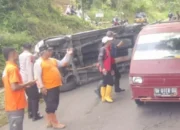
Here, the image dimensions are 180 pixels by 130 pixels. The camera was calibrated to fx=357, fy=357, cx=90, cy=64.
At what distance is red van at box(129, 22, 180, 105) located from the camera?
7.00m

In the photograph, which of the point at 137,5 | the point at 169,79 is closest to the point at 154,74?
the point at 169,79

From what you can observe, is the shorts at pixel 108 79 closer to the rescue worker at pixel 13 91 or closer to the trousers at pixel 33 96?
the trousers at pixel 33 96

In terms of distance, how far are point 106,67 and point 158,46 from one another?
1.46m

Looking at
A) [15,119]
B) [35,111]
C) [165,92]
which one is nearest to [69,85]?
[35,111]

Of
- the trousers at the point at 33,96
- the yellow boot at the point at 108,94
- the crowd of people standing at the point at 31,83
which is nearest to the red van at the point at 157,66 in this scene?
the yellow boot at the point at 108,94

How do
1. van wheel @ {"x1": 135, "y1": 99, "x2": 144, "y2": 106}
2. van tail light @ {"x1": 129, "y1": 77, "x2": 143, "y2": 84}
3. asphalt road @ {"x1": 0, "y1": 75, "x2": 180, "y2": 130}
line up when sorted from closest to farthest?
1. asphalt road @ {"x1": 0, "y1": 75, "x2": 180, "y2": 130}
2. van tail light @ {"x1": 129, "y1": 77, "x2": 143, "y2": 84}
3. van wheel @ {"x1": 135, "y1": 99, "x2": 144, "y2": 106}

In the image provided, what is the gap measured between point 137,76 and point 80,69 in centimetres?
377

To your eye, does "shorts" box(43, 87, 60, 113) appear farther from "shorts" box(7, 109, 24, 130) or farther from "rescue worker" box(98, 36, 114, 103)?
"rescue worker" box(98, 36, 114, 103)

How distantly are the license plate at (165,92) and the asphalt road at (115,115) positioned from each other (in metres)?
0.52

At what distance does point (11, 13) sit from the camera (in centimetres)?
1795

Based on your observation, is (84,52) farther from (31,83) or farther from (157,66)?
(31,83)

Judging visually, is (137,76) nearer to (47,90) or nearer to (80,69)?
(47,90)

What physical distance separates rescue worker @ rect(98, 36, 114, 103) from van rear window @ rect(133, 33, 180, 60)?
2.73 ft

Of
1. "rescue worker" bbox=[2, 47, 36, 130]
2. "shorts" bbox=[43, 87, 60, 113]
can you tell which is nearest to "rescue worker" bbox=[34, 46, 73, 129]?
"shorts" bbox=[43, 87, 60, 113]
